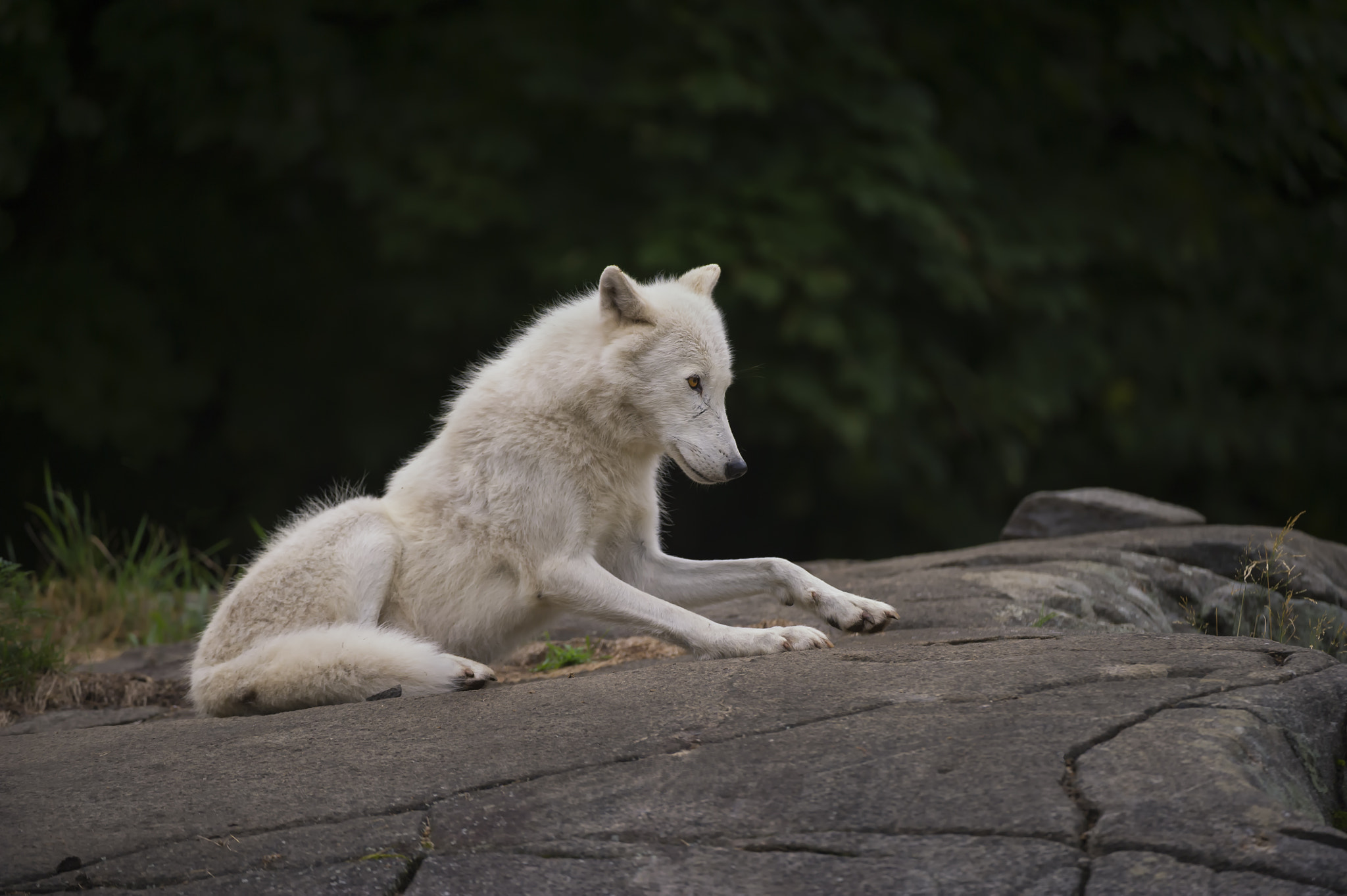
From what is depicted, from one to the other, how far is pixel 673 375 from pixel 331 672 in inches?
60.2

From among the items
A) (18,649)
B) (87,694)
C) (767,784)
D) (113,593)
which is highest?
(767,784)

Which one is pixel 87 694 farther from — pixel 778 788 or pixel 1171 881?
pixel 1171 881

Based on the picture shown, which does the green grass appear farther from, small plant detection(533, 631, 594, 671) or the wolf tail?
the wolf tail

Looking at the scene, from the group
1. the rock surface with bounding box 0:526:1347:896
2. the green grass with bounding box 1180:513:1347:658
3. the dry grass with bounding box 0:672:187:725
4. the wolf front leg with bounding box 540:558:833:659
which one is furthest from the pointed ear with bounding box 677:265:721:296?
the dry grass with bounding box 0:672:187:725

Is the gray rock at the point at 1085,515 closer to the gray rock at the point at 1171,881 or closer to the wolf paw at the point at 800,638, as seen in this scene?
the wolf paw at the point at 800,638

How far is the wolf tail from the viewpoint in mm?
3514

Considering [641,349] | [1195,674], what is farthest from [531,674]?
[1195,674]

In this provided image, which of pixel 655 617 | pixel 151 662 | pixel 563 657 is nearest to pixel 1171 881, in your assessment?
pixel 655 617

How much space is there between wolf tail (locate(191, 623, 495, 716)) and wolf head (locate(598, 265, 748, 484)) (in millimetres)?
1045

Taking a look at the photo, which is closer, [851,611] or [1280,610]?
[851,611]

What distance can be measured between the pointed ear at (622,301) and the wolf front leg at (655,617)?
92cm

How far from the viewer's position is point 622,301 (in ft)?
13.3

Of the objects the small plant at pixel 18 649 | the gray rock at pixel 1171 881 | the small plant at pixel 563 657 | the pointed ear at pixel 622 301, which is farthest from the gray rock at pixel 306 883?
the small plant at pixel 18 649

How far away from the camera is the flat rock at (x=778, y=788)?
6.56 feet
